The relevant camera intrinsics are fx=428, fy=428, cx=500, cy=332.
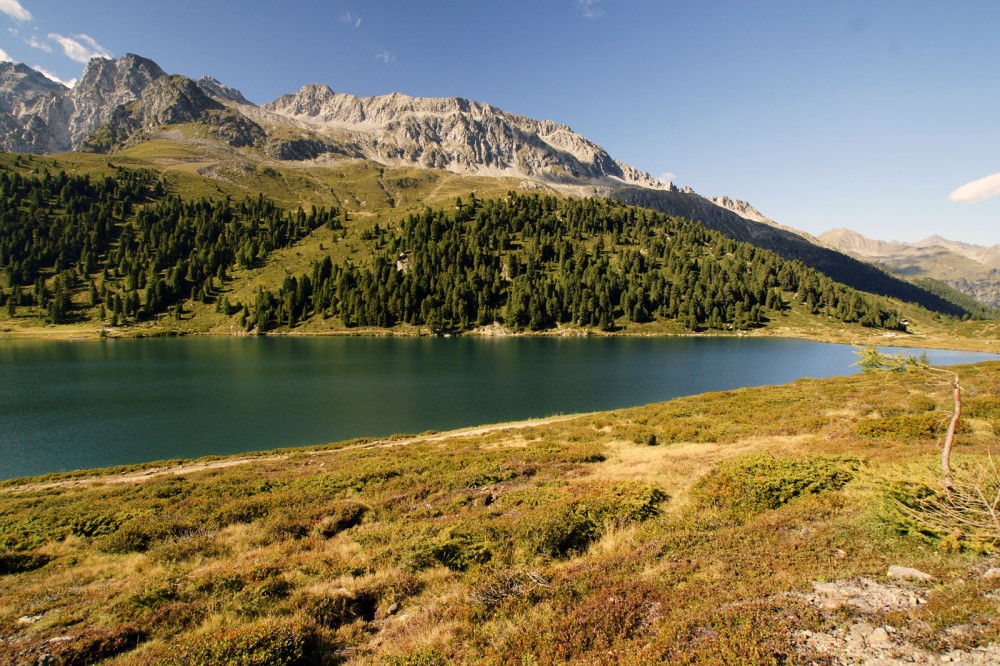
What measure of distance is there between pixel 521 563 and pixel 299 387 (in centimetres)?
6514

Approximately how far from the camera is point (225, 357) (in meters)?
102

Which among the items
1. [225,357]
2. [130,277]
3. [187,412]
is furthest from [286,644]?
[130,277]

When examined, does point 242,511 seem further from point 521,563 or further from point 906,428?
point 906,428

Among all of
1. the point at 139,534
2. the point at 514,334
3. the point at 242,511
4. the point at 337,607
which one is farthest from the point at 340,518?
the point at 514,334

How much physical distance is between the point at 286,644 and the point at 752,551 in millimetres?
11061

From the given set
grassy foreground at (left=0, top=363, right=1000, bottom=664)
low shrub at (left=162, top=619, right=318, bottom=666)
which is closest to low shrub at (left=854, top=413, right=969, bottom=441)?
grassy foreground at (left=0, top=363, right=1000, bottom=664)

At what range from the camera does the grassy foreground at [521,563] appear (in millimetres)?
7863

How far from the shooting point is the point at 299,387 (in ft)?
226

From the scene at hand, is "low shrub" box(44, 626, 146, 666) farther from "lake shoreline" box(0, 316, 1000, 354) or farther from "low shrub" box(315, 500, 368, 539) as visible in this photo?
"lake shoreline" box(0, 316, 1000, 354)

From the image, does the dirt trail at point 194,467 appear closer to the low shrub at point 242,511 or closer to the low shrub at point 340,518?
the low shrub at point 242,511

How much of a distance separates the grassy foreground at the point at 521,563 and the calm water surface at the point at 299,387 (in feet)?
64.6

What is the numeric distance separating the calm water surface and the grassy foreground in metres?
19.7

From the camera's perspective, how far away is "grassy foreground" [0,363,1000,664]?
7863 mm

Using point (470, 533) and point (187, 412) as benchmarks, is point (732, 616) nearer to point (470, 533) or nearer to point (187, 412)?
point (470, 533)
